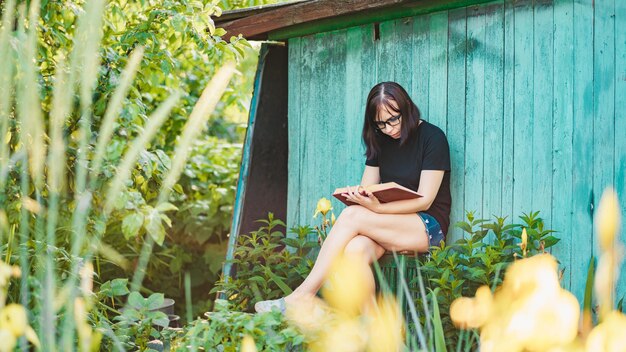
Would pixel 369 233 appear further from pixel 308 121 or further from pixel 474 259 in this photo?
pixel 308 121

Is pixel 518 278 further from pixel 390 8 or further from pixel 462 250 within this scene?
pixel 390 8

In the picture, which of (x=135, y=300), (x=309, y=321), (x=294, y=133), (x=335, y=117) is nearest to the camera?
(x=309, y=321)

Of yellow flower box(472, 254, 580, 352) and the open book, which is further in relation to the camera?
the open book

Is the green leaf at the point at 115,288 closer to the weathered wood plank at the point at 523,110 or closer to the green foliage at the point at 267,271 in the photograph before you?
the green foliage at the point at 267,271

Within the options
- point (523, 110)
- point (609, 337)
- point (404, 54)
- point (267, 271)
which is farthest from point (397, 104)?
point (609, 337)

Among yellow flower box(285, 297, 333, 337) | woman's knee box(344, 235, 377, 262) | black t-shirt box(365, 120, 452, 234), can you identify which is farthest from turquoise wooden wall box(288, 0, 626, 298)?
yellow flower box(285, 297, 333, 337)

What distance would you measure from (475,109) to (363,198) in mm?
860

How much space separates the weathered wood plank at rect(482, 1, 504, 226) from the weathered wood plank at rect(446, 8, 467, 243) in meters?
0.16

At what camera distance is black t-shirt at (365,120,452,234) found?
412 cm

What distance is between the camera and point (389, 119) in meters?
4.23

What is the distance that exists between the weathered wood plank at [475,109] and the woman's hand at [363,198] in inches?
24.2

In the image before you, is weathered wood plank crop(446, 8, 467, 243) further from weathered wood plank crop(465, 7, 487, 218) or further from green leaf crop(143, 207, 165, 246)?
green leaf crop(143, 207, 165, 246)

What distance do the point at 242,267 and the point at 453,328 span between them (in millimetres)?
1567

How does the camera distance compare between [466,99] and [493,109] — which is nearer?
[493,109]
